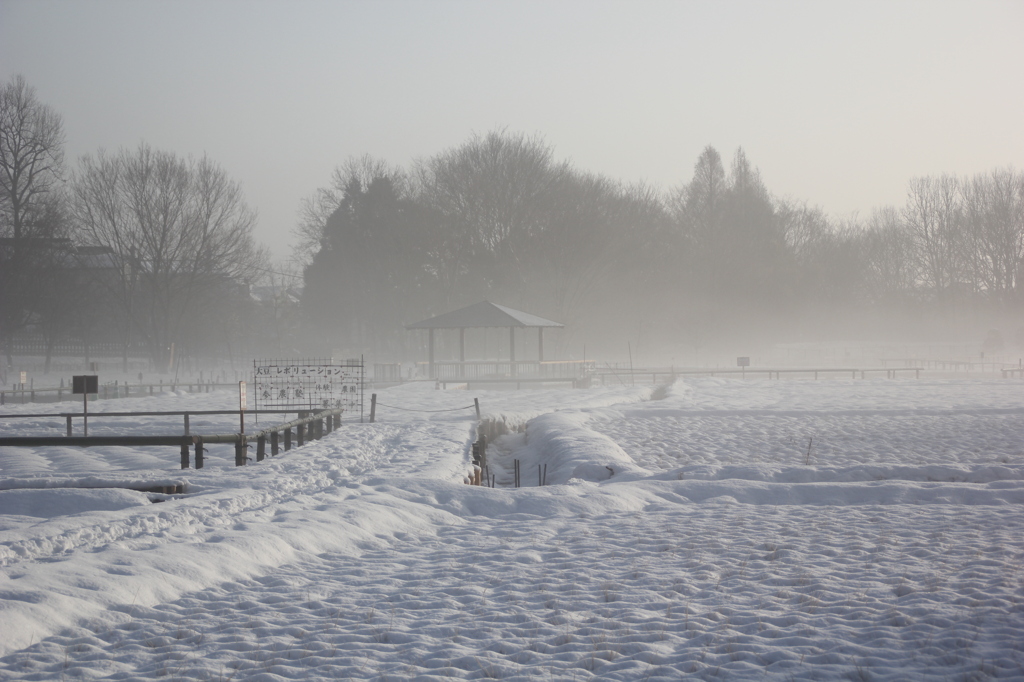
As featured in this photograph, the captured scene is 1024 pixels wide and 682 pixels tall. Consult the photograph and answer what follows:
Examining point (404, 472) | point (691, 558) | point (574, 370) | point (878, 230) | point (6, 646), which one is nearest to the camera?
point (6, 646)

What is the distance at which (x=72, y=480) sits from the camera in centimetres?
1045

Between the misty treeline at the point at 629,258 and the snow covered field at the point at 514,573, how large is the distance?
40.8 metres

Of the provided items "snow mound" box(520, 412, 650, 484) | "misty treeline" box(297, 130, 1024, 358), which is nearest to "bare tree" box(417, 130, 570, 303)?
"misty treeline" box(297, 130, 1024, 358)

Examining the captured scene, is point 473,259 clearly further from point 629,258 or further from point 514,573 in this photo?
point 514,573

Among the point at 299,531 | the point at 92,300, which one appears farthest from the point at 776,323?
the point at 299,531

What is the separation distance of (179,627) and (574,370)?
31118 mm

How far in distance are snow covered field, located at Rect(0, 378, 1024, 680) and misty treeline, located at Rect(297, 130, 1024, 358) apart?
40.8m

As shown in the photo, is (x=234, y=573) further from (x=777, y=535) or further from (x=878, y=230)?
(x=878, y=230)

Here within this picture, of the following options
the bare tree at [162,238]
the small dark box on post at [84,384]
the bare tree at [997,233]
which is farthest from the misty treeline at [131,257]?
the bare tree at [997,233]

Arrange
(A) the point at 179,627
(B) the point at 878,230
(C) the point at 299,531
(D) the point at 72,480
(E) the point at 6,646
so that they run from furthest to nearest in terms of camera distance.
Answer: (B) the point at 878,230, (D) the point at 72,480, (C) the point at 299,531, (A) the point at 179,627, (E) the point at 6,646

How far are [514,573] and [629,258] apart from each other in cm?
5205

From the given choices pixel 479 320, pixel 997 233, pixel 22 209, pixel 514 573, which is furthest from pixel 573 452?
pixel 997 233

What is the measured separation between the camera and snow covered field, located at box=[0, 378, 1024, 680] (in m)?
4.71

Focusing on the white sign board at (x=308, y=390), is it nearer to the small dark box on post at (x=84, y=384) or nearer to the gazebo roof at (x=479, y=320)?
the small dark box on post at (x=84, y=384)
